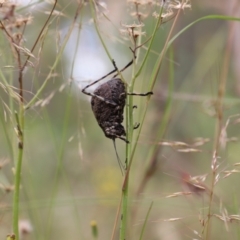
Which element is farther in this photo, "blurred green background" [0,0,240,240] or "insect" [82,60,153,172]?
"blurred green background" [0,0,240,240]

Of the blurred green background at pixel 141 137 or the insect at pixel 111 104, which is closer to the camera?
the insect at pixel 111 104

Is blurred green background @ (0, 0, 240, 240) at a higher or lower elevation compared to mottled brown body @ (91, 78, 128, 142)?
lower

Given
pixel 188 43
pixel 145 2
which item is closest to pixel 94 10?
pixel 145 2

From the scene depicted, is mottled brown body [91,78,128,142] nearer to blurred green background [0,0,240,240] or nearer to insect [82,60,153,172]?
insect [82,60,153,172]

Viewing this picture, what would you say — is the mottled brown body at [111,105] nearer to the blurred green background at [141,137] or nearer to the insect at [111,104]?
the insect at [111,104]

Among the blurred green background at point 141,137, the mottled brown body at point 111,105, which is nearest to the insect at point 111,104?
the mottled brown body at point 111,105

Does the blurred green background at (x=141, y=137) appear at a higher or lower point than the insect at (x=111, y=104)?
lower

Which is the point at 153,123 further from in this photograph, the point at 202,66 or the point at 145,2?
the point at 145,2

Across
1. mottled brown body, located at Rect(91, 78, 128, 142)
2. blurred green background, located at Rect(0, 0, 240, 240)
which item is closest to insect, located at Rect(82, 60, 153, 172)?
mottled brown body, located at Rect(91, 78, 128, 142)
